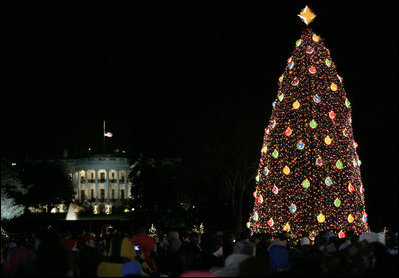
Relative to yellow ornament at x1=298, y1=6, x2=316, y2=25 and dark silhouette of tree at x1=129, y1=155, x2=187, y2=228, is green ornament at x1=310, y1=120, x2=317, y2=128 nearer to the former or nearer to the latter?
yellow ornament at x1=298, y1=6, x2=316, y2=25

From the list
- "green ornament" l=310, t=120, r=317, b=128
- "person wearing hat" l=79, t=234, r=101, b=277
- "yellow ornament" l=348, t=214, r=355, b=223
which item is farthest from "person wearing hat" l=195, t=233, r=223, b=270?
"yellow ornament" l=348, t=214, r=355, b=223

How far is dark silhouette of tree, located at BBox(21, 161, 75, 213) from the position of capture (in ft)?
262

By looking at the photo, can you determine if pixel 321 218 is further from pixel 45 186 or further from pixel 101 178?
pixel 101 178

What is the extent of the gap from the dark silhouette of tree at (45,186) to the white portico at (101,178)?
80.5 ft

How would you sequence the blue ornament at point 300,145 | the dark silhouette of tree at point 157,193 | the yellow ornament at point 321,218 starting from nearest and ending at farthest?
1. the yellow ornament at point 321,218
2. the blue ornament at point 300,145
3. the dark silhouette of tree at point 157,193

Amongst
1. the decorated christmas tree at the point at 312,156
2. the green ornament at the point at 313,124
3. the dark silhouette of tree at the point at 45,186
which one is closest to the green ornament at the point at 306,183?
the decorated christmas tree at the point at 312,156

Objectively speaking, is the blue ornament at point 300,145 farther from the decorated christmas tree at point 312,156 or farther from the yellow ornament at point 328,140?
the yellow ornament at point 328,140

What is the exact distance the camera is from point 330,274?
937cm

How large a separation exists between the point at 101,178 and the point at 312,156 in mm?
94635

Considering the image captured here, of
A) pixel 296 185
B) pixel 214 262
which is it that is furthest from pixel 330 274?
pixel 296 185

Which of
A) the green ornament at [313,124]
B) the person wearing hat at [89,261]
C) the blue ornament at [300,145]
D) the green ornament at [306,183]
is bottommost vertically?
the person wearing hat at [89,261]

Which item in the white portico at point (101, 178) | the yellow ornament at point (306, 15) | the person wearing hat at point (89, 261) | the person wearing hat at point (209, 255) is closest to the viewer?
the person wearing hat at point (209, 255)

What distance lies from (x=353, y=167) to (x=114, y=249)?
1234 cm

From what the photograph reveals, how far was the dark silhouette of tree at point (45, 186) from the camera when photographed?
7986 centimetres
